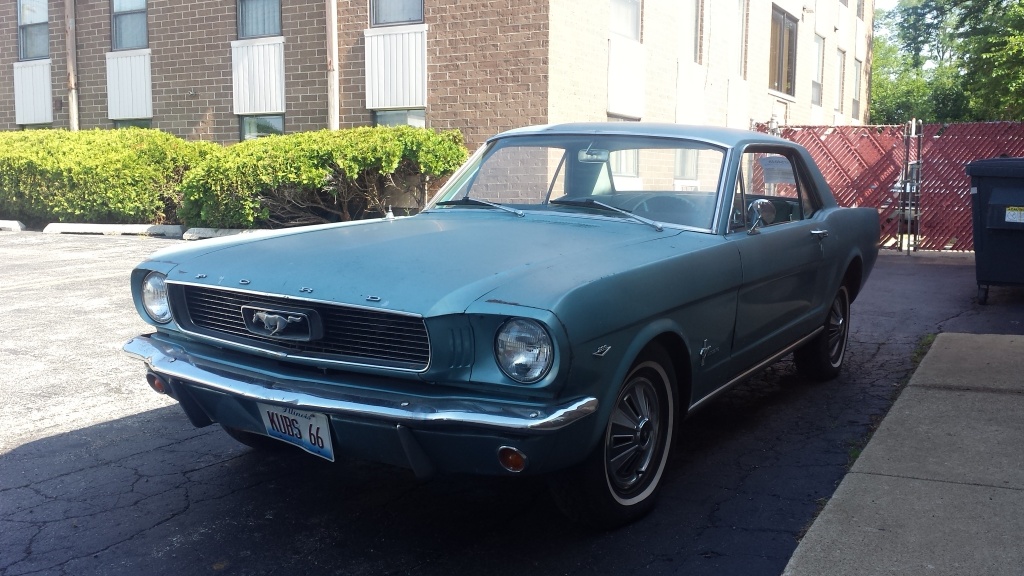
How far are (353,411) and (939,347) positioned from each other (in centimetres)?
521

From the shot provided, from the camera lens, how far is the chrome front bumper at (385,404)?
305cm

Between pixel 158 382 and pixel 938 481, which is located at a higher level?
pixel 158 382

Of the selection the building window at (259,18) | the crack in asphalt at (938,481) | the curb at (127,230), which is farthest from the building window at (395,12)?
the crack in asphalt at (938,481)

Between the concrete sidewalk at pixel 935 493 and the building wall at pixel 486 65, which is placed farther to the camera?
the building wall at pixel 486 65

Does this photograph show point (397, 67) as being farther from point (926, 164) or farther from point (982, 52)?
point (982, 52)

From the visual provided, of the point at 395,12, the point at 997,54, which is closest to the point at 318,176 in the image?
the point at 395,12

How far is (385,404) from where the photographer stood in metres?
Result: 3.19

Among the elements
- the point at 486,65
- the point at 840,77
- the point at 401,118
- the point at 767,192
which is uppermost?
the point at 840,77

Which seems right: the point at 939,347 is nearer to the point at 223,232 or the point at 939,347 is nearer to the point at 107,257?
the point at 107,257

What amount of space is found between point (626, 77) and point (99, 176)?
30.5 feet

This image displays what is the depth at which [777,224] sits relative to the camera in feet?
16.8

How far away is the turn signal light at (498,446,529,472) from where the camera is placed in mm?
3104

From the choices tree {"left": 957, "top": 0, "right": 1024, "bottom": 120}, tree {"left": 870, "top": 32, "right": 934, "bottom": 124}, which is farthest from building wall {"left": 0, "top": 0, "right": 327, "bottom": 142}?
tree {"left": 870, "top": 32, "right": 934, "bottom": 124}

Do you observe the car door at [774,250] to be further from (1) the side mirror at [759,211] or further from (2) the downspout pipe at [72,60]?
(2) the downspout pipe at [72,60]
